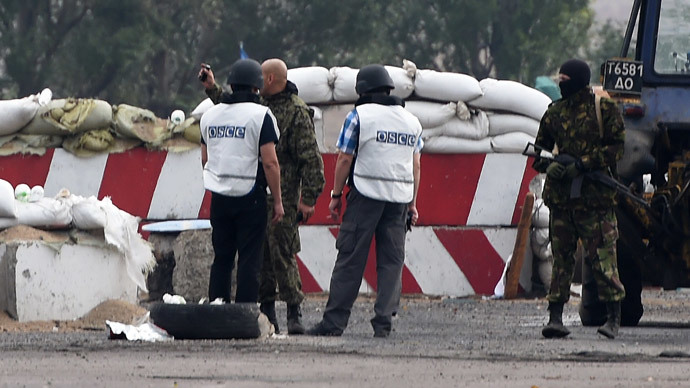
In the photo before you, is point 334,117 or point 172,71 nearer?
point 334,117

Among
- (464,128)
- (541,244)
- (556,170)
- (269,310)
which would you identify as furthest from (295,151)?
(541,244)

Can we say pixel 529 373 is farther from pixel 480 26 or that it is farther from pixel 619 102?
pixel 480 26

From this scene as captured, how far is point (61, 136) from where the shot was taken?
15.2m

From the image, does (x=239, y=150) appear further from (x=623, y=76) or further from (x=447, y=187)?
(x=447, y=187)

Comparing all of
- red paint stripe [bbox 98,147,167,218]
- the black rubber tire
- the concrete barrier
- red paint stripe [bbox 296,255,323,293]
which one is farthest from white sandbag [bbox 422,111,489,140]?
the black rubber tire

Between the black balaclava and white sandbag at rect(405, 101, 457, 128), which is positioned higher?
white sandbag at rect(405, 101, 457, 128)

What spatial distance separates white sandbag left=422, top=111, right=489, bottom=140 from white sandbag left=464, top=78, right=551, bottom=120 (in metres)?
0.11

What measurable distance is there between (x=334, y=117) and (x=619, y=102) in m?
3.58

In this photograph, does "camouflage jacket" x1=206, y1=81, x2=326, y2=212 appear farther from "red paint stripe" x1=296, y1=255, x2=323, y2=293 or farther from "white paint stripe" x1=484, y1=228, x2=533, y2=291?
"white paint stripe" x1=484, y1=228, x2=533, y2=291

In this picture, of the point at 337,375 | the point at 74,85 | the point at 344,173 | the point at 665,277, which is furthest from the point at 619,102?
the point at 74,85

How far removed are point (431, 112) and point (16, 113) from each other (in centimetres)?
327

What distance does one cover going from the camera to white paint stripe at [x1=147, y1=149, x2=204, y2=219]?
15.3 meters

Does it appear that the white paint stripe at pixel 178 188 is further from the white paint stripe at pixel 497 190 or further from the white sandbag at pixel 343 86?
the white paint stripe at pixel 497 190

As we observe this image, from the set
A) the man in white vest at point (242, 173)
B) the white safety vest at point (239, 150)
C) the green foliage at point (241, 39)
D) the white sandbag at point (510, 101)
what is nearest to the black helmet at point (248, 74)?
the man in white vest at point (242, 173)
